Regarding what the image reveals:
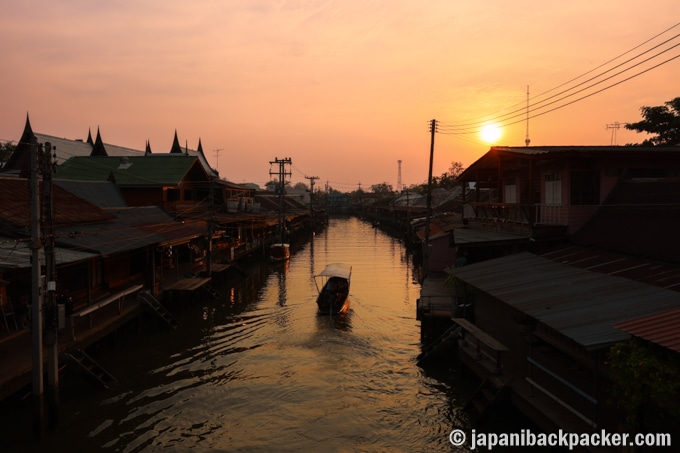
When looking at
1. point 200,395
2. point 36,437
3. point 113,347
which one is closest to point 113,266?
point 113,347

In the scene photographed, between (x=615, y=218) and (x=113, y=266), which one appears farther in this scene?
(x=113, y=266)

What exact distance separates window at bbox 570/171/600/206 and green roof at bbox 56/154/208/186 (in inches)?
1215

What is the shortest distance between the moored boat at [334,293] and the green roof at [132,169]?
17.1m

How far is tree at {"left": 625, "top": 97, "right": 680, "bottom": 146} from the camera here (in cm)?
5084

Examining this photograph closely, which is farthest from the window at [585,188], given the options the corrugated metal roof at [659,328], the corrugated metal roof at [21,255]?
the corrugated metal roof at [21,255]

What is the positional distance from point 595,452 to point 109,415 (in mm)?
14173

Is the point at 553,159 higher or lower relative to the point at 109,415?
higher

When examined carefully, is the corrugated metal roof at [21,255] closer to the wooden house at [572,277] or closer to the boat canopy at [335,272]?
the wooden house at [572,277]

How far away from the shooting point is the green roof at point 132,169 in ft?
133

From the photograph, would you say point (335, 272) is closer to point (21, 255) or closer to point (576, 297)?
point (21, 255)

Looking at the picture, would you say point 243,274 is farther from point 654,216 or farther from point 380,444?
point 654,216

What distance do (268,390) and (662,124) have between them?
53945 millimetres

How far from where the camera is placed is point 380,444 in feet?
46.1

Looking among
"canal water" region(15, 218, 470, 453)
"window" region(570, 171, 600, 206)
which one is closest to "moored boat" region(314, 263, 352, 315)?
"canal water" region(15, 218, 470, 453)
